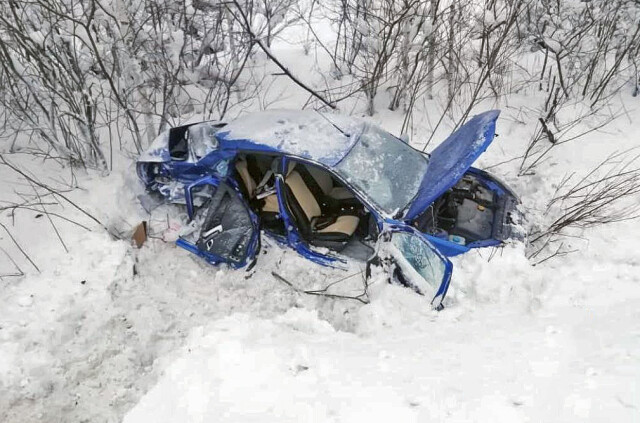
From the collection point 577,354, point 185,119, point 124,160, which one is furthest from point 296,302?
point 185,119

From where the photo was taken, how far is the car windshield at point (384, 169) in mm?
4000

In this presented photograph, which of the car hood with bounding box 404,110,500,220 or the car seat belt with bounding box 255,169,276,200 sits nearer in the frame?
the car hood with bounding box 404,110,500,220

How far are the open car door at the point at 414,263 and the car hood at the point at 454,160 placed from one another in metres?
0.23

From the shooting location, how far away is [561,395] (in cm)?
232

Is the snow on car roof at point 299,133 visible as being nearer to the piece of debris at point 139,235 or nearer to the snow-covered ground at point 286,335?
the snow-covered ground at point 286,335

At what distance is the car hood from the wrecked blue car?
0.04 ft

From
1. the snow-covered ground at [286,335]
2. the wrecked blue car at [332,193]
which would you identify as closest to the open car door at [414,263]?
the wrecked blue car at [332,193]

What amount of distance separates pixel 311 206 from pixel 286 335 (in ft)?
4.62

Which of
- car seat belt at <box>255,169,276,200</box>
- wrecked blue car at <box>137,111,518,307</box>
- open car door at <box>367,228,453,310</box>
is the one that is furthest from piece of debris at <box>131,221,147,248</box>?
→ open car door at <box>367,228,453,310</box>

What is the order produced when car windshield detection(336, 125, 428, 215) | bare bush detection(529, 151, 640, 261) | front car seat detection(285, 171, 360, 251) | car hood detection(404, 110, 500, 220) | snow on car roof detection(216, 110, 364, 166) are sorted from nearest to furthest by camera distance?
car hood detection(404, 110, 500, 220)
car windshield detection(336, 125, 428, 215)
snow on car roof detection(216, 110, 364, 166)
front car seat detection(285, 171, 360, 251)
bare bush detection(529, 151, 640, 261)

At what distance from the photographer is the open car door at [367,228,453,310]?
372 cm

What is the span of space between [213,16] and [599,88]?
612 centimetres

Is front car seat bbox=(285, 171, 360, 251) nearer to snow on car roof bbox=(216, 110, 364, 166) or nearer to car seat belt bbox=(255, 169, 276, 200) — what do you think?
car seat belt bbox=(255, 169, 276, 200)

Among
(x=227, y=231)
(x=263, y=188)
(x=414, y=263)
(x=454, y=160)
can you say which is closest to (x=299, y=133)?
(x=263, y=188)
